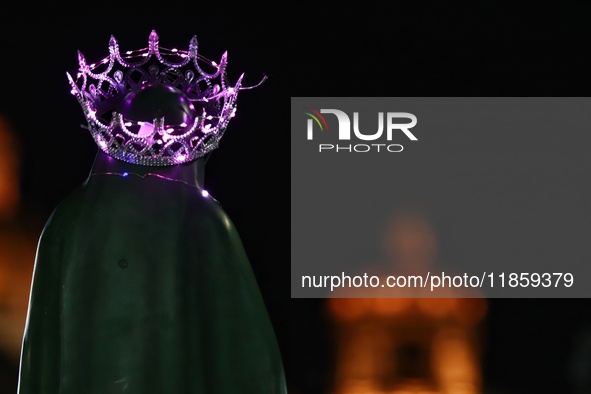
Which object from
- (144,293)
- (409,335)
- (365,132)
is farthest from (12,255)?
(144,293)

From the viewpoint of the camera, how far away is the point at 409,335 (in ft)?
14.4

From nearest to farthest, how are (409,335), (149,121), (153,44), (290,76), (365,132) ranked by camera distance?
(149,121) < (153,44) < (290,76) < (365,132) < (409,335)

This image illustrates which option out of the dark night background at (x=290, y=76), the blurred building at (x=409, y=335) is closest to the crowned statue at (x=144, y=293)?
the dark night background at (x=290, y=76)

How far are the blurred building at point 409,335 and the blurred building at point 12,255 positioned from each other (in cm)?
109

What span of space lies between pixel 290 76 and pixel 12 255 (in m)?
1.12

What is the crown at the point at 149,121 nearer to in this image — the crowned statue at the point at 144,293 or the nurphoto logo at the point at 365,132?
the crowned statue at the point at 144,293

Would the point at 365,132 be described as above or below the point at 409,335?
above

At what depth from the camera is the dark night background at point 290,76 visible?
385 cm

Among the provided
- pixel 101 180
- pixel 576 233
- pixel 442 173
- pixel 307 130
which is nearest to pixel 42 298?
pixel 101 180

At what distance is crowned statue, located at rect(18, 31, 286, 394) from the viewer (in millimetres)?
2475

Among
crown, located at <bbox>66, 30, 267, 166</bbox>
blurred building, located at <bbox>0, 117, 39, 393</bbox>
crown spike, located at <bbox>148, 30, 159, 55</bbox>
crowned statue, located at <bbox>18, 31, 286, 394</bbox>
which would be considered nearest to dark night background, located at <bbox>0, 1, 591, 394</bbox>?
blurred building, located at <bbox>0, 117, 39, 393</bbox>

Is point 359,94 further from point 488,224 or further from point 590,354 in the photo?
point 590,354

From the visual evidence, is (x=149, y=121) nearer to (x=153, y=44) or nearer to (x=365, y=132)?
(x=153, y=44)

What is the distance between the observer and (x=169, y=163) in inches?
103
